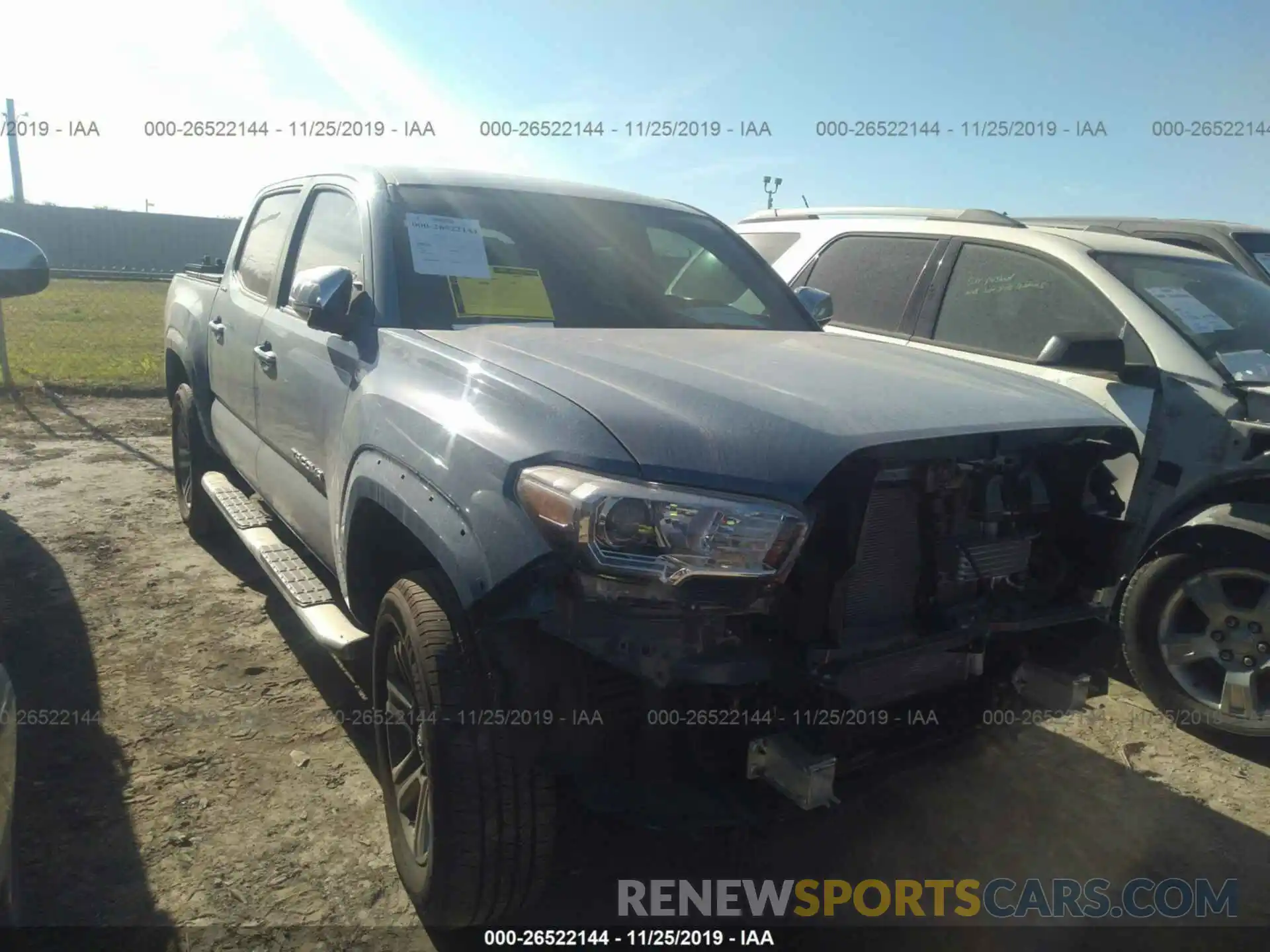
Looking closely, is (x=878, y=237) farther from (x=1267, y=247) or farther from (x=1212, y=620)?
(x=1267, y=247)

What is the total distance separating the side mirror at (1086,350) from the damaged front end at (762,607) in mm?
1536

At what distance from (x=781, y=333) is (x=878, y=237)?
2228mm

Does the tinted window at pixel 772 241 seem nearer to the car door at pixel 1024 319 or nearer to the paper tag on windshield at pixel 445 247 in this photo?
the car door at pixel 1024 319

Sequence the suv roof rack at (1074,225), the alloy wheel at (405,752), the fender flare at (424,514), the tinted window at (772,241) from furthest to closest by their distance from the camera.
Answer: the suv roof rack at (1074,225) → the tinted window at (772,241) → the alloy wheel at (405,752) → the fender flare at (424,514)

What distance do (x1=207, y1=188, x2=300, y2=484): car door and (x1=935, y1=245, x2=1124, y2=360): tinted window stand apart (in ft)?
10.3

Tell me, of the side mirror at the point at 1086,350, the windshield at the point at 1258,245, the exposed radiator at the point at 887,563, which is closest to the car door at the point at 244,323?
the exposed radiator at the point at 887,563

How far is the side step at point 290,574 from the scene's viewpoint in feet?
8.98

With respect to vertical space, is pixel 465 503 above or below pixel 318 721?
above

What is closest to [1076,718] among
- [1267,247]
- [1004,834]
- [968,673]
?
[1004,834]

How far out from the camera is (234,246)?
469 cm

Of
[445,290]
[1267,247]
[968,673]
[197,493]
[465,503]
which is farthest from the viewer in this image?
[1267,247]

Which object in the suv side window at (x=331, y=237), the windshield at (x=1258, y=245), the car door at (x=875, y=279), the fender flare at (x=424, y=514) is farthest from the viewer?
the windshield at (x=1258, y=245)

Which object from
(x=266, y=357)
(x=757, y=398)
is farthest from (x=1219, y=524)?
(x=266, y=357)

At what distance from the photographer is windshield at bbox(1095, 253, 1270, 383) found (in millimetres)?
3820
